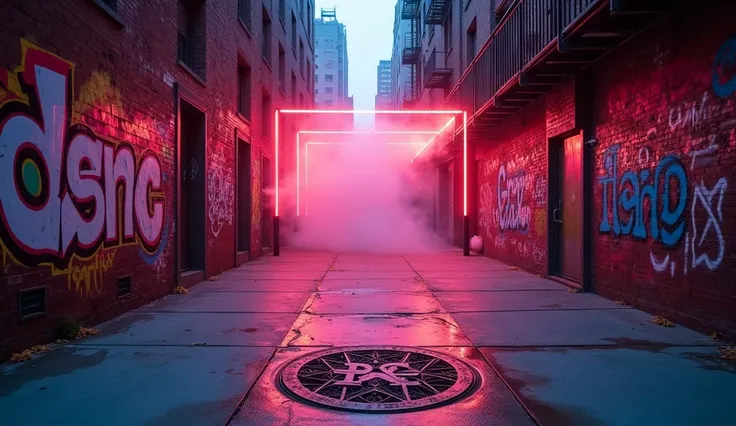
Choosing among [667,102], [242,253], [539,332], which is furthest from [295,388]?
[242,253]

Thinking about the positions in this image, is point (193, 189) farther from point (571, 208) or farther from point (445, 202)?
point (445, 202)

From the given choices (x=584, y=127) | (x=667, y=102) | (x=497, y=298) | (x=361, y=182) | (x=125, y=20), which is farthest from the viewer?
(x=361, y=182)

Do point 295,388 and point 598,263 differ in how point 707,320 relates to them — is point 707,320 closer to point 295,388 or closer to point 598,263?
point 598,263

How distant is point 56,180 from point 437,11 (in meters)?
18.3

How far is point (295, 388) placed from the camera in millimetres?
3590

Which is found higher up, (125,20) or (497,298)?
(125,20)

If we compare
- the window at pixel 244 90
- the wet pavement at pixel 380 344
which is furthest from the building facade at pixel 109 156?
the window at pixel 244 90

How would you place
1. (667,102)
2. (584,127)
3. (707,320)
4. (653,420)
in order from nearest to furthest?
(653,420) → (707,320) → (667,102) → (584,127)

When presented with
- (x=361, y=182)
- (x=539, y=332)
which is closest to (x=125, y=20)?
(x=539, y=332)

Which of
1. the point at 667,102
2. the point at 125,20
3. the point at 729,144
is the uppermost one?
the point at 125,20

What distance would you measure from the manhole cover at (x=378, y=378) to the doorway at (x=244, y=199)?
8.87m

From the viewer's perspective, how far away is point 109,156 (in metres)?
5.98

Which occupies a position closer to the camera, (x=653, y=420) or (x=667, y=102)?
(x=653, y=420)

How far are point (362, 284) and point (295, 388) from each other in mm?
5199
